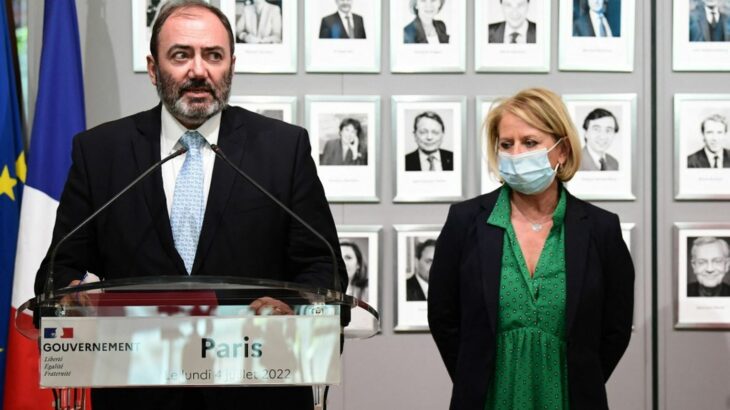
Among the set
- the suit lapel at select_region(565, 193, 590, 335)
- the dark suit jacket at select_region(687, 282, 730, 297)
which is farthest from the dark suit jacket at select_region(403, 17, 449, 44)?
the dark suit jacket at select_region(687, 282, 730, 297)

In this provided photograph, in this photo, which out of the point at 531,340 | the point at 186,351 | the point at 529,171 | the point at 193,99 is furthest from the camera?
the point at 529,171

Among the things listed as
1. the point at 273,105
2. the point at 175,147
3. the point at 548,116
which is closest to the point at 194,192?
the point at 175,147

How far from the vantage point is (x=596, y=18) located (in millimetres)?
4191

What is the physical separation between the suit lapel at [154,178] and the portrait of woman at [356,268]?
5.60 feet

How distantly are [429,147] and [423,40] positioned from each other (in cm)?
47

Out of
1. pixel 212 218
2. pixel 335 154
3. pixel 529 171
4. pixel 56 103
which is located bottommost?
pixel 212 218

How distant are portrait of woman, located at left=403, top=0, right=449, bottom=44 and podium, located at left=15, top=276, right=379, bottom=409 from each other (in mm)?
2588

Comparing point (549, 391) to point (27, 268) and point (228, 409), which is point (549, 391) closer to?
point (228, 409)

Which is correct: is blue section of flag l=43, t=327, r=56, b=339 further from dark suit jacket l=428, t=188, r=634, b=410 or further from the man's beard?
dark suit jacket l=428, t=188, r=634, b=410

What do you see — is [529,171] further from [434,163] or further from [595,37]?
[595,37]

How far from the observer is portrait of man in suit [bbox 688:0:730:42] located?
421 centimetres

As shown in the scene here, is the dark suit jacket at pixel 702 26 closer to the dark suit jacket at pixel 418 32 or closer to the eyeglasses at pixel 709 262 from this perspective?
the eyeglasses at pixel 709 262

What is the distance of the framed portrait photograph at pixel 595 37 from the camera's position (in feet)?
13.7

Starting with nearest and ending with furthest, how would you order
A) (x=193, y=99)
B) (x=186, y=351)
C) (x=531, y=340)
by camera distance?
(x=186, y=351) → (x=193, y=99) → (x=531, y=340)
